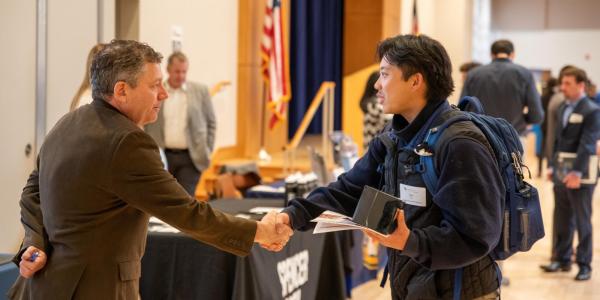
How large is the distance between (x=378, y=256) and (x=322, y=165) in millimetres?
909

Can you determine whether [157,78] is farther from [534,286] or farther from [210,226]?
[534,286]

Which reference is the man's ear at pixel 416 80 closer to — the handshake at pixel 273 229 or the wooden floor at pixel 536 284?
the handshake at pixel 273 229

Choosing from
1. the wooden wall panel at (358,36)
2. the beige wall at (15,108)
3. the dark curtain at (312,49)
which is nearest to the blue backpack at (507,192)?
the beige wall at (15,108)

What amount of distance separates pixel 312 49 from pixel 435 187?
36.1 ft

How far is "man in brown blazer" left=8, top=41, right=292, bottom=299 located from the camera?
6.93 feet

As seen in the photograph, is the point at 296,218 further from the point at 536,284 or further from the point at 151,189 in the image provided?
Answer: the point at 536,284

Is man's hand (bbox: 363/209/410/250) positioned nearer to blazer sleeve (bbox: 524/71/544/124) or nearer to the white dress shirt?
the white dress shirt

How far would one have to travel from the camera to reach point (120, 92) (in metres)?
2.18

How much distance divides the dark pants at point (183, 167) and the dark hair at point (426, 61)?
12.4ft

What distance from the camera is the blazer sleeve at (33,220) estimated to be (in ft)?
7.25

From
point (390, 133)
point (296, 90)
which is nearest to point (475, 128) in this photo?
point (390, 133)

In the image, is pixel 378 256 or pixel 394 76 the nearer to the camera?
pixel 394 76

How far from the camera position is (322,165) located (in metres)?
5.53

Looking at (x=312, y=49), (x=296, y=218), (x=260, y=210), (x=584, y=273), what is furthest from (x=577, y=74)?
(x=312, y=49)
